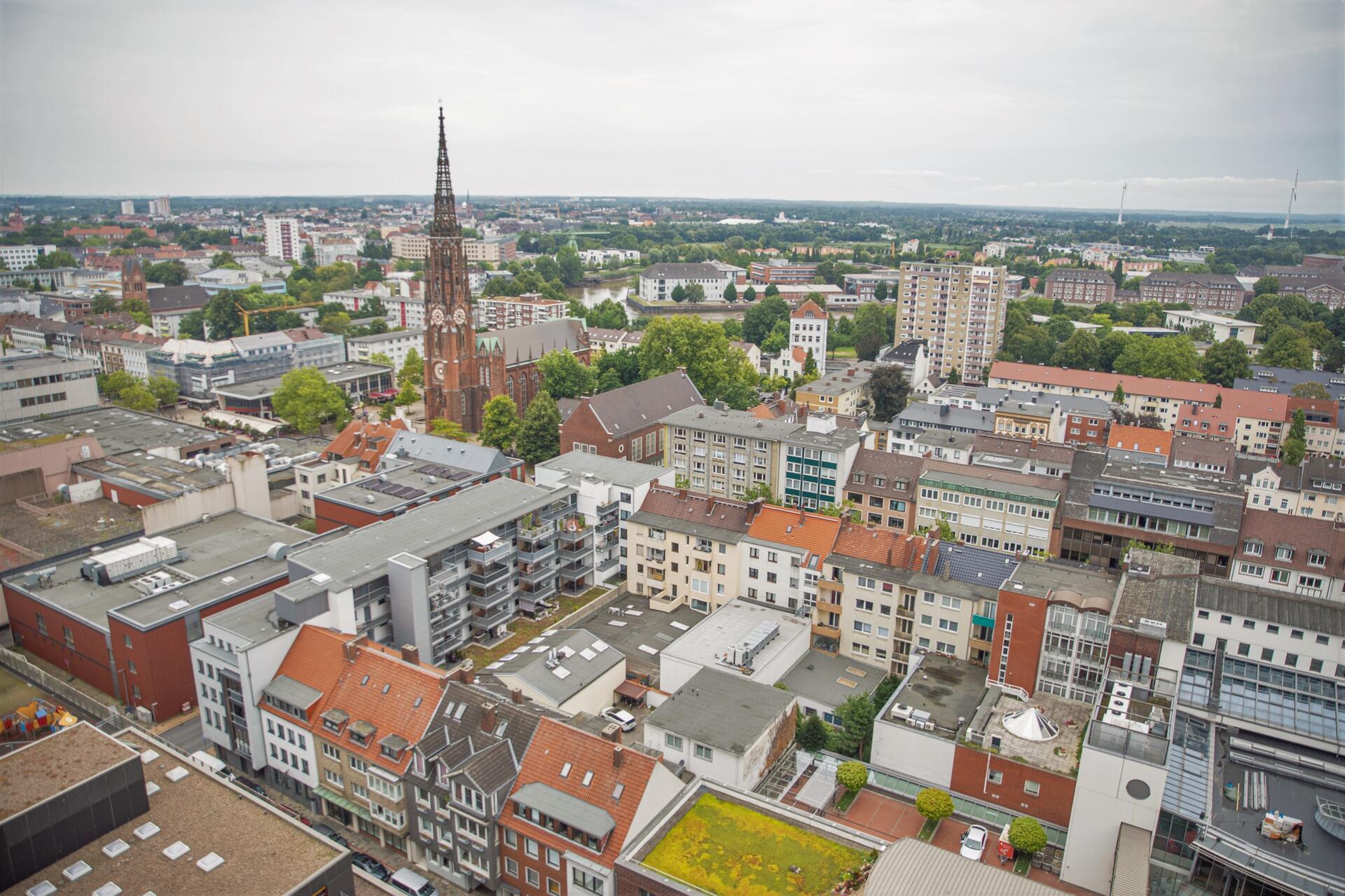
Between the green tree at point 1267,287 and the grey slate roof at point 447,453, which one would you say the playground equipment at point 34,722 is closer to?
the grey slate roof at point 447,453

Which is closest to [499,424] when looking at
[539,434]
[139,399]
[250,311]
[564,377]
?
[539,434]

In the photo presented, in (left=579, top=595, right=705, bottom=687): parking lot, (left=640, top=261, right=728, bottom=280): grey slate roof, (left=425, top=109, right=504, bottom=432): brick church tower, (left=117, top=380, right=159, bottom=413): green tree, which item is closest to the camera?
(left=579, top=595, right=705, bottom=687): parking lot

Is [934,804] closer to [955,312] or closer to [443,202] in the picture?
[443,202]

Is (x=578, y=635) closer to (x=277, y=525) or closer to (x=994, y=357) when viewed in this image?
(x=277, y=525)

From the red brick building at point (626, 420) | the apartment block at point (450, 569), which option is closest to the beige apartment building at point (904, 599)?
the apartment block at point (450, 569)

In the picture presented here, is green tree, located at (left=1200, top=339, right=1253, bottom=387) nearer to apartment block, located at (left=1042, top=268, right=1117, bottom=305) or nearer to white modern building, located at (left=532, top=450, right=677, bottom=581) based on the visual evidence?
apartment block, located at (left=1042, top=268, right=1117, bottom=305)

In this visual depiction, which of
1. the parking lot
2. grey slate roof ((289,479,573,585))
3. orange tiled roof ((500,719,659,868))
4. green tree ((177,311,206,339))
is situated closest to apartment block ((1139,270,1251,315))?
the parking lot
